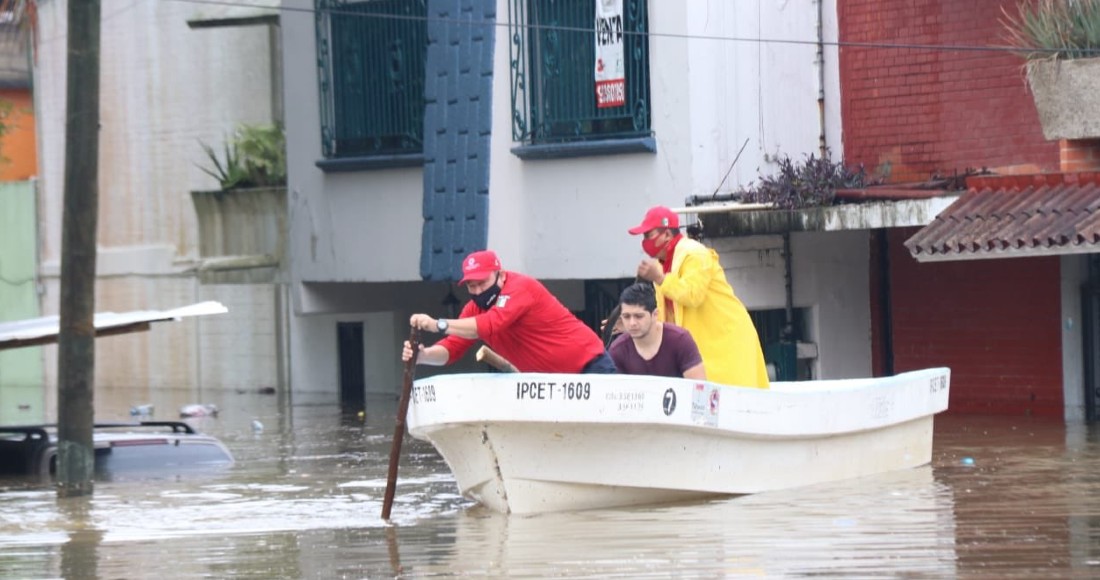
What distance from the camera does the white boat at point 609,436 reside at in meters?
11.5

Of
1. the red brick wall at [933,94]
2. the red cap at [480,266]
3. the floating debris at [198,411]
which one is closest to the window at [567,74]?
the red brick wall at [933,94]

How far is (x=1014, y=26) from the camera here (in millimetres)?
18109

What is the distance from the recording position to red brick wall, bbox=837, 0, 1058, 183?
1828 centimetres

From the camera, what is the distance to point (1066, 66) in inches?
654

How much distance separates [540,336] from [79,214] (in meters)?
4.43

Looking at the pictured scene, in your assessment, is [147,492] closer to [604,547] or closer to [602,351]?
[602,351]

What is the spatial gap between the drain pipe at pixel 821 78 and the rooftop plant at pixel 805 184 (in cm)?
114

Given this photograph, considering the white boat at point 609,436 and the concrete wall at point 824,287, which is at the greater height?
the concrete wall at point 824,287

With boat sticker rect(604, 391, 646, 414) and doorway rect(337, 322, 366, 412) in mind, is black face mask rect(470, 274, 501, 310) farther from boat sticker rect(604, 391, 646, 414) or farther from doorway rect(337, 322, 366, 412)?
doorway rect(337, 322, 366, 412)

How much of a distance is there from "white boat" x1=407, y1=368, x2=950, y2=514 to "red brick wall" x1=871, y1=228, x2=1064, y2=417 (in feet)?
19.0

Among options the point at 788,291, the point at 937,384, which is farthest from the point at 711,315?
the point at 788,291

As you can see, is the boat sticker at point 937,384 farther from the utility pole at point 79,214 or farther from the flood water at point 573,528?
the utility pole at point 79,214

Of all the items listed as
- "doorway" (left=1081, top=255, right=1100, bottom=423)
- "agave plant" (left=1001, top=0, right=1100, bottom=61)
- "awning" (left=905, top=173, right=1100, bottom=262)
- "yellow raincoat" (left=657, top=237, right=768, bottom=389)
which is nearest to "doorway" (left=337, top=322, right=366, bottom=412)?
"awning" (left=905, top=173, right=1100, bottom=262)

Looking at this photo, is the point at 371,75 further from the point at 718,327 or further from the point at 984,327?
the point at 718,327
